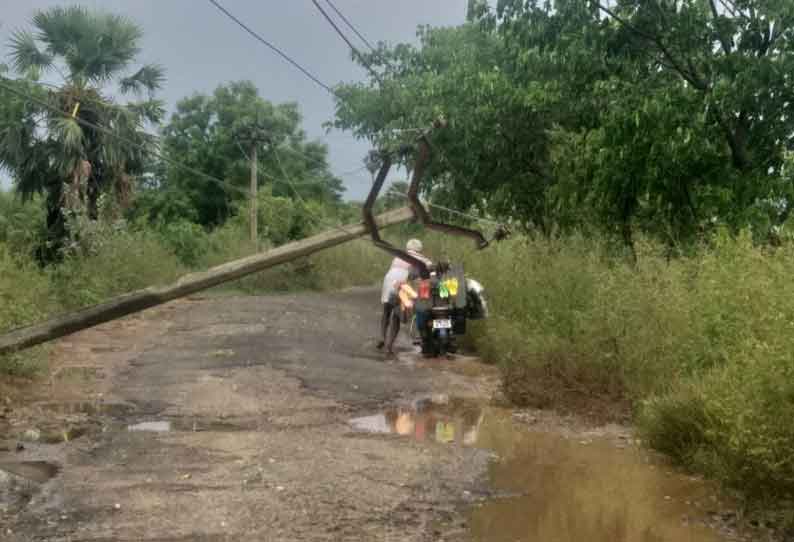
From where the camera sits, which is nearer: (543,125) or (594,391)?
(594,391)

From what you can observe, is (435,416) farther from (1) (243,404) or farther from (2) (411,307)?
(2) (411,307)

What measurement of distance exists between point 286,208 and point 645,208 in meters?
21.9

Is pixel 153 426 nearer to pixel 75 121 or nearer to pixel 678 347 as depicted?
pixel 678 347

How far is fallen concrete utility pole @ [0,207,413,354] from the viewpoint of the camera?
34.3 feet

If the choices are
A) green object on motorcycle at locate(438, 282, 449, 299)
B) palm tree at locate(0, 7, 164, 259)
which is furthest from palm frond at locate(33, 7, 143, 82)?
green object on motorcycle at locate(438, 282, 449, 299)

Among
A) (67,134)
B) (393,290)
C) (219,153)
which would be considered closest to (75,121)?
(67,134)

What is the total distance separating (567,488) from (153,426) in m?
4.41

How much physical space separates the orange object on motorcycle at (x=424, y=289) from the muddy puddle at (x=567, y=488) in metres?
2.85

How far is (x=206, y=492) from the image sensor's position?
759 cm

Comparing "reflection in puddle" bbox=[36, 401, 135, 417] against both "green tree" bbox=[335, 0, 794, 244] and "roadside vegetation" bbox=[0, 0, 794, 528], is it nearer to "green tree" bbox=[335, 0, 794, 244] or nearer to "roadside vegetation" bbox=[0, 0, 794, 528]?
"roadside vegetation" bbox=[0, 0, 794, 528]

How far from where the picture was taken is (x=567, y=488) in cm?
830

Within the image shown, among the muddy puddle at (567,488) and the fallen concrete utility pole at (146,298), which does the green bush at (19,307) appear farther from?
the muddy puddle at (567,488)

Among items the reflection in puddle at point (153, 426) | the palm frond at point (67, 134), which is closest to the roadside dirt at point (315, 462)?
the reflection in puddle at point (153, 426)

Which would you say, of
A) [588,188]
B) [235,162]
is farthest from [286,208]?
[588,188]
